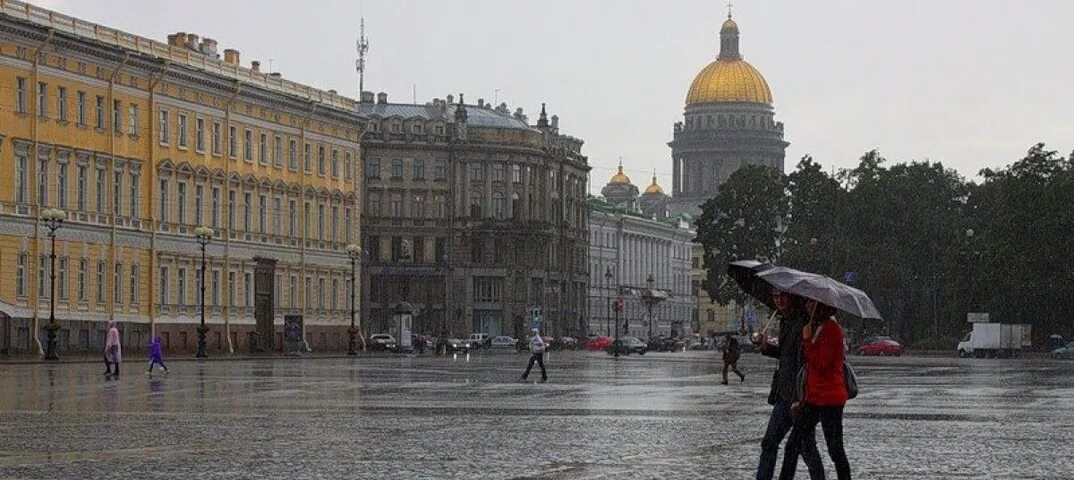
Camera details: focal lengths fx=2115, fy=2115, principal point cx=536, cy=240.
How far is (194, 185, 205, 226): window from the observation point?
321 feet

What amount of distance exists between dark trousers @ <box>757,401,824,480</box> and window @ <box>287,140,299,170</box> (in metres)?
89.8

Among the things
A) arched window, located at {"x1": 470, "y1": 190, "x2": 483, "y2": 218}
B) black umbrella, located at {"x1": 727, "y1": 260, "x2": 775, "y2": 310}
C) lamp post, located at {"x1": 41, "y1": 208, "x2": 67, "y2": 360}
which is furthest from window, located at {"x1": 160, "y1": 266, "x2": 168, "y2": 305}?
black umbrella, located at {"x1": 727, "y1": 260, "x2": 775, "y2": 310}

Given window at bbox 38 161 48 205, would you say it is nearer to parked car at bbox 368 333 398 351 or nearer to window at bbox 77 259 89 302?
window at bbox 77 259 89 302

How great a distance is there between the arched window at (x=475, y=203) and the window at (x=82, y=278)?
8106 centimetres

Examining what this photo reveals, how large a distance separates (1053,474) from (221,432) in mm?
11527

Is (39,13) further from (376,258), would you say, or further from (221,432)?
(376,258)

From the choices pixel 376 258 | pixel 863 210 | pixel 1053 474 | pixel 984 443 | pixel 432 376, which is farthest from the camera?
pixel 376 258

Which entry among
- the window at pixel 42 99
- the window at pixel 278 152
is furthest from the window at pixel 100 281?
the window at pixel 278 152

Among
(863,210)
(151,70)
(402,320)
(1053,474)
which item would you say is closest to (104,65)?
(151,70)

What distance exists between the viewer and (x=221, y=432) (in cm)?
2850

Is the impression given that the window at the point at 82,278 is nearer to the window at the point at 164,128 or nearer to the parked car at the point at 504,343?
the window at the point at 164,128

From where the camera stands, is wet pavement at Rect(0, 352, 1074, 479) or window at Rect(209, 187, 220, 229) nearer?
wet pavement at Rect(0, 352, 1074, 479)

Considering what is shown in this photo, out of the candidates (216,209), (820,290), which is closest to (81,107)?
(216,209)

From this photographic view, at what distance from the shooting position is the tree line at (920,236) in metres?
116
